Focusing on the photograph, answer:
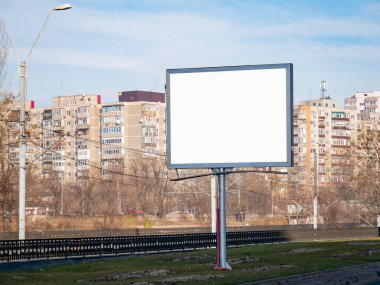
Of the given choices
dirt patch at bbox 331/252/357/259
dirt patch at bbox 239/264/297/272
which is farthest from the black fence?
dirt patch at bbox 239/264/297/272

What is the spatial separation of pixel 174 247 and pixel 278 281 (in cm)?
2946

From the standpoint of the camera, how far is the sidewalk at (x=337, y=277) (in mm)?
26250

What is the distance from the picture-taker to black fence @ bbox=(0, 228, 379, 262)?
4172cm

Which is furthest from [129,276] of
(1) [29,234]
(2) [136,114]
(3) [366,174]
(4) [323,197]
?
(2) [136,114]

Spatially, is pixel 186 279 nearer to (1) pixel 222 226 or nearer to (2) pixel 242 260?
(1) pixel 222 226

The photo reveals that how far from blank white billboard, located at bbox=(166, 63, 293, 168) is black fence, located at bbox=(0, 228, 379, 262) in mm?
12736

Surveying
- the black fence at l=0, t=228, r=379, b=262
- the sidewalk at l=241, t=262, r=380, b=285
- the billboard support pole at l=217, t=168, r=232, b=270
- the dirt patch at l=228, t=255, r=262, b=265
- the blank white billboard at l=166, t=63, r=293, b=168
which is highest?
the blank white billboard at l=166, t=63, r=293, b=168

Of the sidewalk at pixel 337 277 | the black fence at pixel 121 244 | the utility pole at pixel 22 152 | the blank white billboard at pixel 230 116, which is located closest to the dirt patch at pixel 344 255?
the sidewalk at pixel 337 277

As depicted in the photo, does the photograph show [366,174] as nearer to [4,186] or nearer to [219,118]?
[4,186]

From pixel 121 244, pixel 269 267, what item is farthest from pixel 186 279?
pixel 121 244

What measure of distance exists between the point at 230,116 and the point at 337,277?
6.03m

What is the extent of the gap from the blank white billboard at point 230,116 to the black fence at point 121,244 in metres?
12.7

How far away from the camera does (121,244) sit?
1993 inches

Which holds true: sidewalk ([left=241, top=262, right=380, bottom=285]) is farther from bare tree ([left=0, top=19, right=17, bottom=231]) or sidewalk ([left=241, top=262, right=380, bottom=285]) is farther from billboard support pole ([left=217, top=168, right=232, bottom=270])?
bare tree ([left=0, top=19, right=17, bottom=231])
